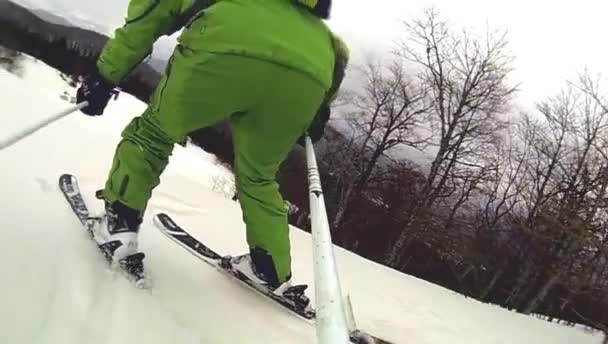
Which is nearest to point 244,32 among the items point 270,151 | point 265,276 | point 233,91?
point 233,91

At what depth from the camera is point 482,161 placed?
827 inches

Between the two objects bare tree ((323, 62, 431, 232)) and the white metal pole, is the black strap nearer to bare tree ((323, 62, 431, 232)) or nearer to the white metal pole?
the white metal pole

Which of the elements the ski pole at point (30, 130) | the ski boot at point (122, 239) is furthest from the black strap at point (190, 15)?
the ski boot at point (122, 239)

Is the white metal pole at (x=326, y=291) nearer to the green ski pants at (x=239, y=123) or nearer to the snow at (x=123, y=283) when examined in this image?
the green ski pants at (x=239, y=123)

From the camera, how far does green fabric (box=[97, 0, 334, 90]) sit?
5.40ft

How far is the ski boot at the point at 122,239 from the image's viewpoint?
195cm

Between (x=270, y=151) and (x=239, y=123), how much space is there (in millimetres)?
150

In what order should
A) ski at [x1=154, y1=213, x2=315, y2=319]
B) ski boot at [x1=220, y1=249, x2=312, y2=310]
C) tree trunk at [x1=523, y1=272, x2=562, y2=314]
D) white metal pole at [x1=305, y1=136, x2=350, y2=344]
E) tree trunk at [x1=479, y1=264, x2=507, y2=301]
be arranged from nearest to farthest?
white metal pole at [x1=305, y1=136, x2=350, y2=344], ski boot at [x1=220, y1=249, x2=312, y2=310], ski at [x1=154, y1=213, x2=315, y2=319], tree trunk at [x1=523, y1=272, x2=562, y2=314], tree trunk at [x1=479, y1=264, x2=507, y2=301]

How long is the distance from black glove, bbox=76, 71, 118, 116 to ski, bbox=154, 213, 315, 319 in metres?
0.83

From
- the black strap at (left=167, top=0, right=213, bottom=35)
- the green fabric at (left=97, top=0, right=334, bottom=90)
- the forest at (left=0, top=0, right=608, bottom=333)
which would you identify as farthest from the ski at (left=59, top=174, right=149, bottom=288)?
the forest at (left=0, top=0, right=608, bottom=333)

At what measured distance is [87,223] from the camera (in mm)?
2219

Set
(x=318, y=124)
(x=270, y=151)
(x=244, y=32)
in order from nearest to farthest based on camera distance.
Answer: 1. (x=244, y=32)
2. (x=270, y=151)
3. (x=318, y=124)

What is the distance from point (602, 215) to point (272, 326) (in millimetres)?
13653

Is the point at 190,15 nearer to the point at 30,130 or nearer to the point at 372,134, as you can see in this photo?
→ the point at 30,130
